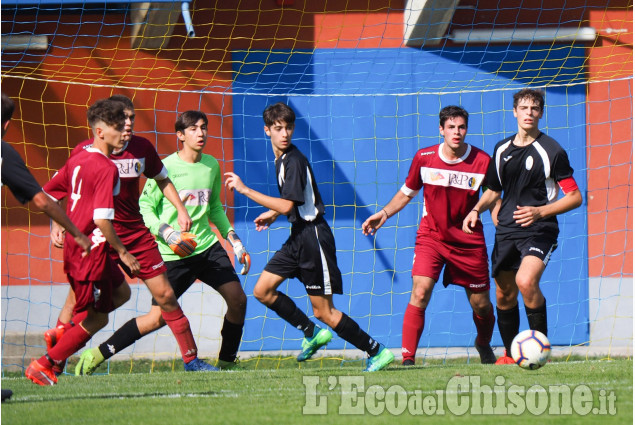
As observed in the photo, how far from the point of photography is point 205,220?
7645 millimetres

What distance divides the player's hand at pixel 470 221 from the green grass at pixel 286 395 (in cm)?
104

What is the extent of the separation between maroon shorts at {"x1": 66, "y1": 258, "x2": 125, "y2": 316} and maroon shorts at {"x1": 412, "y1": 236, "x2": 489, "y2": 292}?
2440mm

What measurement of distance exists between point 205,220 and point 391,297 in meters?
3.09

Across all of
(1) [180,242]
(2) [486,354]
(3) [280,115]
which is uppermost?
(3) [280,115]

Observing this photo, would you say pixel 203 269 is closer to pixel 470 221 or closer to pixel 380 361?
pixel 380 361

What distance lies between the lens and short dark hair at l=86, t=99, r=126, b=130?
231 inches

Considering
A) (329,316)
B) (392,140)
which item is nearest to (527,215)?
(329,316)

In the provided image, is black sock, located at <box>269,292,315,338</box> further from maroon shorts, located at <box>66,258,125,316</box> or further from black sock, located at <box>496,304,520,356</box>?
maroon shorts, located at <box>66,258,125,316</box>

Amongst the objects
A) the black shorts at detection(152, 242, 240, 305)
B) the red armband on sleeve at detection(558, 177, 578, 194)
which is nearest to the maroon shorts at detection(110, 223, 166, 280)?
the black shorts at detection(152, 242, 240, 305)

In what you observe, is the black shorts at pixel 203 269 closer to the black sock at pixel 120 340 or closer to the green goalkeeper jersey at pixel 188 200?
the green goalkeeper jersey at pixel 188 200

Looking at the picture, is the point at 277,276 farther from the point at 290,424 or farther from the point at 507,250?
the point at 290,424

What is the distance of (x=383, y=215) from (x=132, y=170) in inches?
75.5

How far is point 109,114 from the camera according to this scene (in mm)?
5875

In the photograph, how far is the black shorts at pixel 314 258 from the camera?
699 centimetres
